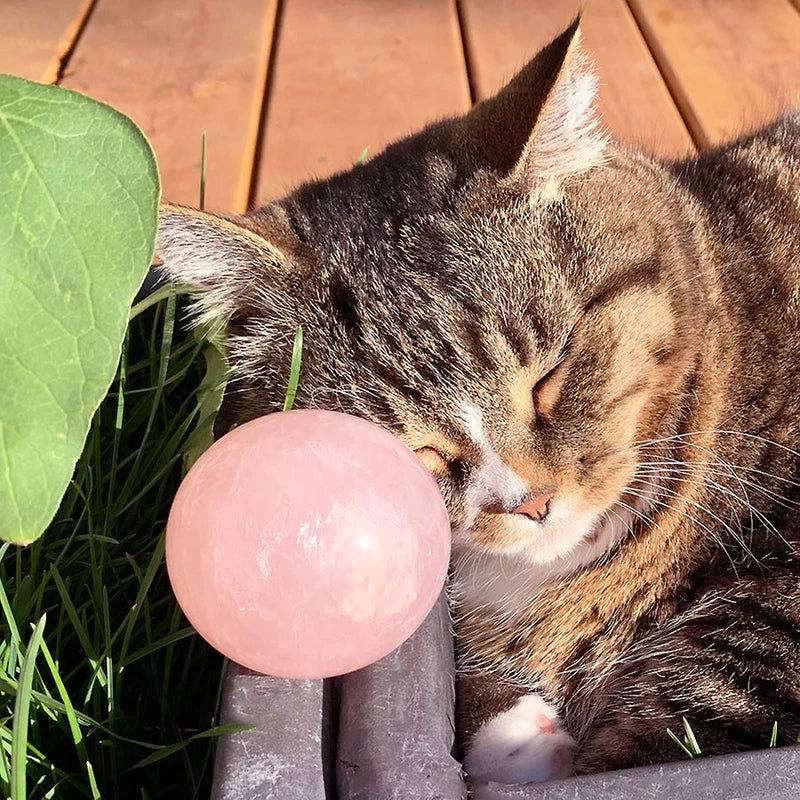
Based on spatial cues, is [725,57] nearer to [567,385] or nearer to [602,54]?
[602,54]

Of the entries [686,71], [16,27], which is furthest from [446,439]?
[16,27]

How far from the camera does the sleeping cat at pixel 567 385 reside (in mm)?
960

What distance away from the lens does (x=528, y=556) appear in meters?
1.07

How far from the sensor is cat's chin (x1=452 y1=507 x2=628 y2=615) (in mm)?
1022

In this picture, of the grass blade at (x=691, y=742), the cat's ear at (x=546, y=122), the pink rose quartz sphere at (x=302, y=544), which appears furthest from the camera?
the cat's ear at (x=546, y=122)

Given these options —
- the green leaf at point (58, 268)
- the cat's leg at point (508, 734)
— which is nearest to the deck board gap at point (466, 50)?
the cat's leg at point (508, 734)

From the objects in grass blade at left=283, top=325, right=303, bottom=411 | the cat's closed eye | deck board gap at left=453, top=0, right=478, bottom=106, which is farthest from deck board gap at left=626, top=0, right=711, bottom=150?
grass blade at left=283, top=325, right=303, bottom=411

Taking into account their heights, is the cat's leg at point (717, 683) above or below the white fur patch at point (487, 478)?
below

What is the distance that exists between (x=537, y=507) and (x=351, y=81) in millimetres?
1390

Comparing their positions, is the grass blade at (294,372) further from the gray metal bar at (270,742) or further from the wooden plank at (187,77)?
the wooden plank at (187,77)

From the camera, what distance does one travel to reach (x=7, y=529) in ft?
1.87

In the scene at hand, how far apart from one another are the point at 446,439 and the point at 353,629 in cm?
27

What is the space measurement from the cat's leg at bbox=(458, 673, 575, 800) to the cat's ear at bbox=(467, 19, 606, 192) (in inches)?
22.6

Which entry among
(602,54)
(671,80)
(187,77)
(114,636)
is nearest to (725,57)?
(671,80)
